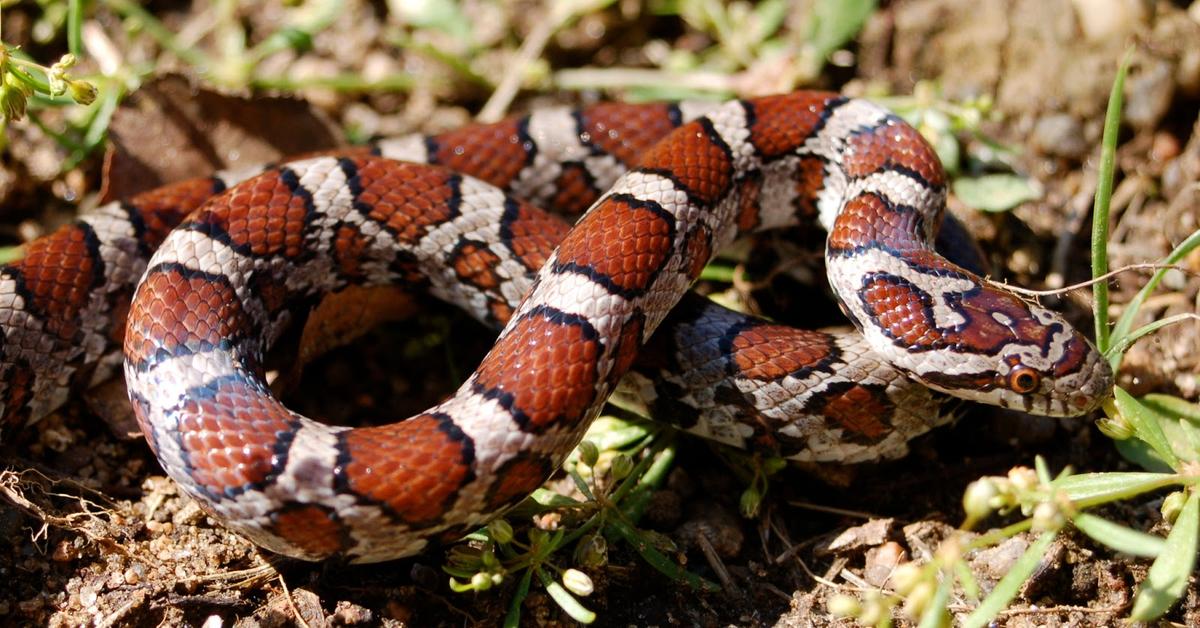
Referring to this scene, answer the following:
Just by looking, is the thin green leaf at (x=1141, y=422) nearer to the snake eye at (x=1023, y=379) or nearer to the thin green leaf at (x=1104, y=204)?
the snake eye at (x=1023, y=379)

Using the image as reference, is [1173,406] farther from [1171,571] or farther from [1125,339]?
[1171,571]

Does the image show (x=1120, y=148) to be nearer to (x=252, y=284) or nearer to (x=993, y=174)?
(x=993, y=174)

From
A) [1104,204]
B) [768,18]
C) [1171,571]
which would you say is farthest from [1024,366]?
[768,18]

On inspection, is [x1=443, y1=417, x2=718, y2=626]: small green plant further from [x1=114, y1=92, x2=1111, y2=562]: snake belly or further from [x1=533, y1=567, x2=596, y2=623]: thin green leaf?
[x1=114, y1=92, x2=1111, y2=562]: snake belly

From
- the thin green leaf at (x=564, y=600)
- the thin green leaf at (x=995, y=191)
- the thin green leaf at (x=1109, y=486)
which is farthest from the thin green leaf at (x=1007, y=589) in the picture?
the thin green leaf at (x=995, y=191)

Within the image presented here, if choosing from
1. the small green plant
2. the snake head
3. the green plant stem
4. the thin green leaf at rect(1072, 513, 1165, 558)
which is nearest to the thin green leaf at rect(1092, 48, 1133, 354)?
the snake head

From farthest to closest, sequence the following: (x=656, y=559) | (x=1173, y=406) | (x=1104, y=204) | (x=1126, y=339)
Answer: (x=1173, y=406) < (x=1126, y=339) < (x=1104, y=204) < (x=656, y=559)
